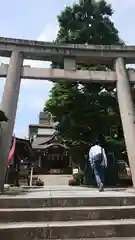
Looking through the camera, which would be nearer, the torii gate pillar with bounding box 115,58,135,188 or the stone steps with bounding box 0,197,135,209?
the stone steps with bounding box 0,197,135,209

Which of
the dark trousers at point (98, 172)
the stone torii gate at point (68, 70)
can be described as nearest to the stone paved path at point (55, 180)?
the stone torii gate at point (68, 70)

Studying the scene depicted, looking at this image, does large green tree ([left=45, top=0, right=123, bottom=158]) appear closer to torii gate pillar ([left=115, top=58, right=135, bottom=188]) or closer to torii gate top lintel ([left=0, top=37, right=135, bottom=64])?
torii gate top lintel ([left=0, top=37, right=135, bottom=64])

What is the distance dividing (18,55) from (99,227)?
288 inches

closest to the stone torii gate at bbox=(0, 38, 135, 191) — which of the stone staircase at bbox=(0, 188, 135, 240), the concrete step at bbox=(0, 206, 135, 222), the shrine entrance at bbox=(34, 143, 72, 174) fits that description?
the stone staircase at bbox=(0, 188, 135, 240)

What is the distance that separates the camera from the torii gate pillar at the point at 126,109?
880 centimetres

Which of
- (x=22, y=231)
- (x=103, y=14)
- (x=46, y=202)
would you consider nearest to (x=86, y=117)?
(x=103, y=14)

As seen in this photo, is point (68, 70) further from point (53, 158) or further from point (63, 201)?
point (53, 158)

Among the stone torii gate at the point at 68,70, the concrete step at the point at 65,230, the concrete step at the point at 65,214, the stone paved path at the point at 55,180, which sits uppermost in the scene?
the stone torii gate at the point at 68,70

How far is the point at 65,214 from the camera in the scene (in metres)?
4.61

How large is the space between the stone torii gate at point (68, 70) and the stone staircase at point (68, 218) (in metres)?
3.79

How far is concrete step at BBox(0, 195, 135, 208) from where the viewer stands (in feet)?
15.9

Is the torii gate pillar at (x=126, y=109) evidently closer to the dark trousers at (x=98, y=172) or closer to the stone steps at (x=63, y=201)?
the dark trousers at (x=98, y=172)

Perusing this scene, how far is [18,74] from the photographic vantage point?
30.7 feet

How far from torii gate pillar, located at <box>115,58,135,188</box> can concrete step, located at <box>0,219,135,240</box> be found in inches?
178
